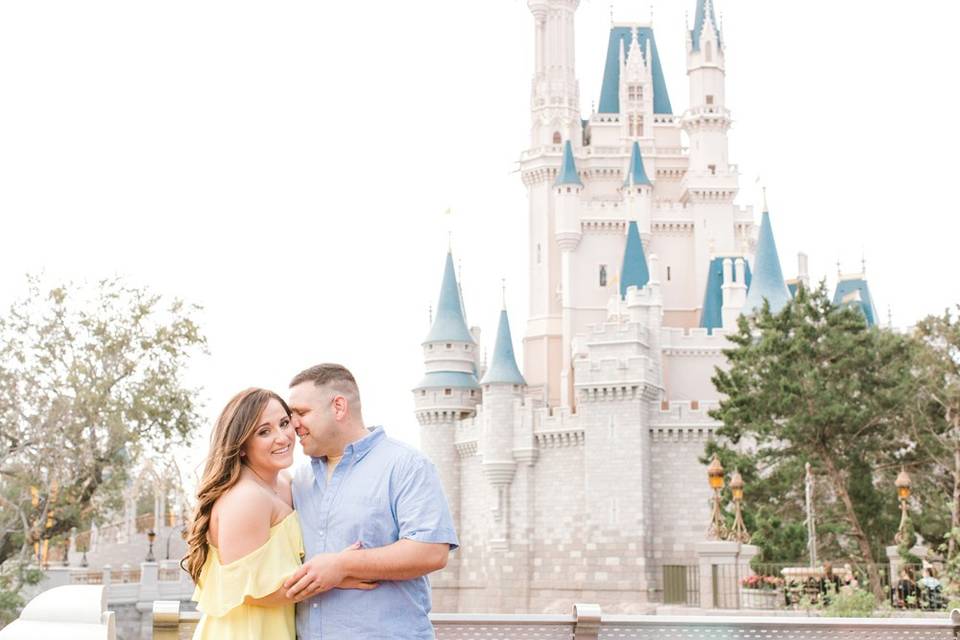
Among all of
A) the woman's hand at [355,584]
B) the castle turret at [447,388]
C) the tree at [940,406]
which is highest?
the castle turret at [447,388]

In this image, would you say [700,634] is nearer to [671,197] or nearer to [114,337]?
[114,337]

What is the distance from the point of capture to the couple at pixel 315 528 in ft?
11.6

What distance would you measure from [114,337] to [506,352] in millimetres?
19612

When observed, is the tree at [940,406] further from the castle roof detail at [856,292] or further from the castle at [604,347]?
the castle roof detail at [856,292]

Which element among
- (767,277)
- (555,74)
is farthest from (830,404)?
(555,74)

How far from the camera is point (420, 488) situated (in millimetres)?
3684

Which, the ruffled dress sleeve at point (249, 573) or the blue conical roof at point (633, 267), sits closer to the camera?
the ruffled dress sleeve at point (249, 573)

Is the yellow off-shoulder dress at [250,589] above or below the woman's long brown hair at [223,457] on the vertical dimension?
below

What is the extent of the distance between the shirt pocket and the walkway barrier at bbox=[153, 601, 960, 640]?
3.66 ft

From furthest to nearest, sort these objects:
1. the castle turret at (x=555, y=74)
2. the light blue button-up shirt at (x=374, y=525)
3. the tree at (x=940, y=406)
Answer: the castle turret at (x=555, y=74) < the tree at (x=940, y=406) < the light blue button-up shirt at (x=374, y=525)

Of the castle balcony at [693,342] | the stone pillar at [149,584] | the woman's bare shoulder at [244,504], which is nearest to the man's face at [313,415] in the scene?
the woman's bare shoulder at [244,504]

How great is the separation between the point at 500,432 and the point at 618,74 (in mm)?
18543

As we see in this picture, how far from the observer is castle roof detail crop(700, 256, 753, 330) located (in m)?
42.9

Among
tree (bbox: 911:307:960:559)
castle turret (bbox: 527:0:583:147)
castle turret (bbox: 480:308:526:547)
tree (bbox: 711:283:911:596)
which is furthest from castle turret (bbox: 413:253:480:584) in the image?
tree (bbox: 911:307:960:559)
